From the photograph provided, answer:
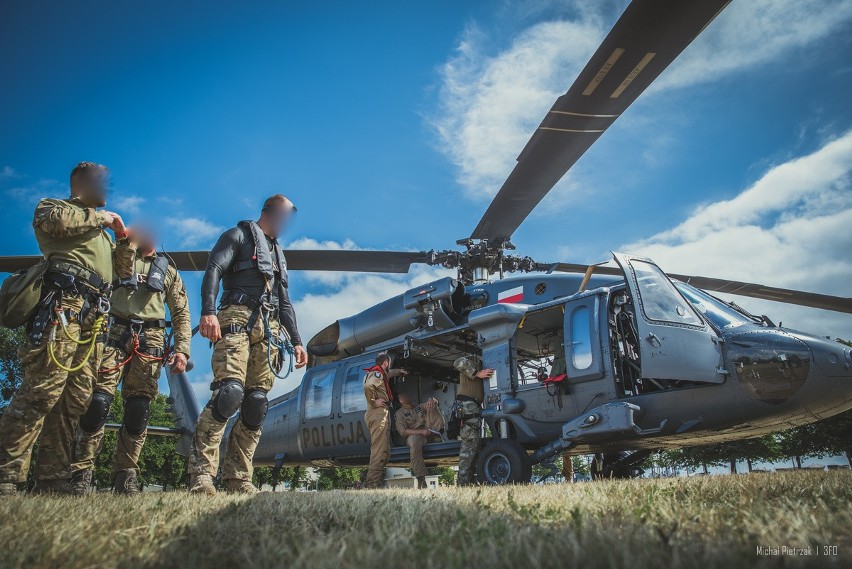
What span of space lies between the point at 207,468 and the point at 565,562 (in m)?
3.37

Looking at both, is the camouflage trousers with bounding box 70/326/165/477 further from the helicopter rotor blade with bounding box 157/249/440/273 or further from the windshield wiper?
the windshield wiper

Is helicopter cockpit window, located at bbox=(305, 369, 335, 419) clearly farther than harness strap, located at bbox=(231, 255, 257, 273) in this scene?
Yes

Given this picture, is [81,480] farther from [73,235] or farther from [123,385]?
[73,235]

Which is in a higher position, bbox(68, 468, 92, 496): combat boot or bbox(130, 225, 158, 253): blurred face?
bbox(130, 225, 158, 253): blurred face

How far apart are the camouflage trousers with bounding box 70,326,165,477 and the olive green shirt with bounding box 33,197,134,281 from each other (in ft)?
2.76

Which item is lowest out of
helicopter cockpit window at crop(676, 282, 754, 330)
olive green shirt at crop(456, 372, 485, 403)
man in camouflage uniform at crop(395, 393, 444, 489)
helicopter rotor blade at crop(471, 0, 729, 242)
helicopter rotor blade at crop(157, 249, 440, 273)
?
man in camouflage uniform at crop(395, 393, 444, 489)

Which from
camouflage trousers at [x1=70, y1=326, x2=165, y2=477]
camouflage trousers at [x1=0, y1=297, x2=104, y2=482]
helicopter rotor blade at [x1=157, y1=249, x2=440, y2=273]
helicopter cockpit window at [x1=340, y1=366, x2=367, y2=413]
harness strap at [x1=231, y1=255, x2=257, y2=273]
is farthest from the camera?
helicopter cockpit window at [x1=340, y1=366, x2=367, y2=413]

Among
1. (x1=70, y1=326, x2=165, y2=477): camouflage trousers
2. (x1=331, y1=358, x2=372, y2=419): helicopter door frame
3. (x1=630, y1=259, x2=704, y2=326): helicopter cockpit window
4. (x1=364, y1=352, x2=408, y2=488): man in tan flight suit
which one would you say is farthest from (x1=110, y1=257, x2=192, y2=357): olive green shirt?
(x1=630, y1=259, x2=704, y2=326): helicopter cockpit window

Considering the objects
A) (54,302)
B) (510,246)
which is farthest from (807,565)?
Result: (510,246)

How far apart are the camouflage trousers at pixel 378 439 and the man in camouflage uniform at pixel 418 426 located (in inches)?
14.1

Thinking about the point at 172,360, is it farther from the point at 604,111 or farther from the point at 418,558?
the point at 604,111

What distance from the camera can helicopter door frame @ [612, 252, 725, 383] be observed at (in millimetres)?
5074

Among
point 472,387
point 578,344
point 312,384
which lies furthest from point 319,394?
point 578,344

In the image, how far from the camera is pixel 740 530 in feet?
5.43
